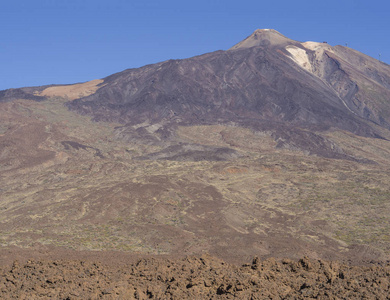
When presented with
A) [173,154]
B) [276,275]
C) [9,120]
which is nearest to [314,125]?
[173,154]

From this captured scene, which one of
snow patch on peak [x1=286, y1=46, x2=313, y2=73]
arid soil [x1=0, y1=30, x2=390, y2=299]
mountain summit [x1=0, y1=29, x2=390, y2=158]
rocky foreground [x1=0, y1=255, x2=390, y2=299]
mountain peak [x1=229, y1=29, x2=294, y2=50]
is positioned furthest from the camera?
mountain peak [x1=229, y1=29, x2=294, y2=50]

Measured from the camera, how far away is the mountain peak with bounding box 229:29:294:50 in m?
174

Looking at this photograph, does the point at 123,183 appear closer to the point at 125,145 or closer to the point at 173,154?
the point at 173,154

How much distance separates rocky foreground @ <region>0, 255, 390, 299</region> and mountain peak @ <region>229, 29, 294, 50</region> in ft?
516

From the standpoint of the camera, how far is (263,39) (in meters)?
175

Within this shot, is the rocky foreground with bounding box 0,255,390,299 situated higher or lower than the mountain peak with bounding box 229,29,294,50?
lower

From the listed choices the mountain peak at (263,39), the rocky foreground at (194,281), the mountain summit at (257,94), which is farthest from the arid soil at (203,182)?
the mountain peak at (263,39)

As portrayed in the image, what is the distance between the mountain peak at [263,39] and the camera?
6831 inches

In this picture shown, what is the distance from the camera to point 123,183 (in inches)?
2254

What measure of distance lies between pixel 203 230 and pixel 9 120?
73.5 meters

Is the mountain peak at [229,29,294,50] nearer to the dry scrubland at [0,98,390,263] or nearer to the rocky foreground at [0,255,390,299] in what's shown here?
the dry scrubland at [0,98,390,263]

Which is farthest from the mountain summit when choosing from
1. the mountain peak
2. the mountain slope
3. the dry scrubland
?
the dry scrubland

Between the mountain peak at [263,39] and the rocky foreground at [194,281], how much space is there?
157 metres

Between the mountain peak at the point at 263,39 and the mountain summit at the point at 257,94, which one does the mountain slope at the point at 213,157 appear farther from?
the mountain peak at the point at 263,39
